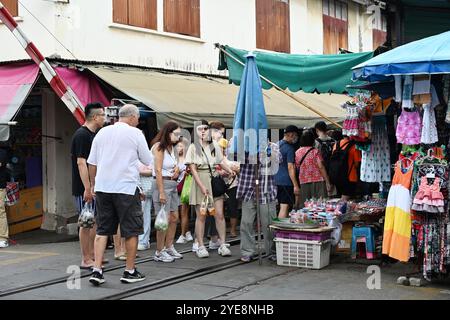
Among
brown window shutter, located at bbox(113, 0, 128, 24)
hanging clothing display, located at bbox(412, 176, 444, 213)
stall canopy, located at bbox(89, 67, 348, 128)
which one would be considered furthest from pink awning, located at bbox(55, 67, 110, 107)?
hanging clothing display, located at bbox(412, 176, 444, 213)

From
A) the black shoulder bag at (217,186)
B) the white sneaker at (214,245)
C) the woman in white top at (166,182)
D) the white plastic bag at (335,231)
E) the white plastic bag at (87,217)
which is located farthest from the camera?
the white sneaker at (214,245)

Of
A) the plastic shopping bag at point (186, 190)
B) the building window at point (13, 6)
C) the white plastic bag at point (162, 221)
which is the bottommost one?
the white plastic bag at point (162, 221)

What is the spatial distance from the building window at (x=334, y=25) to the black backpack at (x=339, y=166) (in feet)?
30.8

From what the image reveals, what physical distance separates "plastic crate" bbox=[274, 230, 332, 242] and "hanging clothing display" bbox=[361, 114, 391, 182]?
3.41 ft

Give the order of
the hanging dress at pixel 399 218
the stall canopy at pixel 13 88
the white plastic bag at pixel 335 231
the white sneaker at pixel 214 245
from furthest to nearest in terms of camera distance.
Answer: the stall canopy at pixel 13 88, the white sneaker at pixel 214 245, the white plastic bag at pixel 335 231, the hanging dress at pixel 399 218

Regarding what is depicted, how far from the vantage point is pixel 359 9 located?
68.2 feet

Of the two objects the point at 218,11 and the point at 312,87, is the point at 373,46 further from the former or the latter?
the point at 312,87

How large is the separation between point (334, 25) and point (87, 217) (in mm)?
13430

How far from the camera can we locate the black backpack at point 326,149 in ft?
35.5

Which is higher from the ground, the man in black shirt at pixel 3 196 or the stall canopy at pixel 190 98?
the stall canopy at pixel 190 98

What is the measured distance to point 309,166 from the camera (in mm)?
10453

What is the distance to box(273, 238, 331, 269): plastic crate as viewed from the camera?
834 cm

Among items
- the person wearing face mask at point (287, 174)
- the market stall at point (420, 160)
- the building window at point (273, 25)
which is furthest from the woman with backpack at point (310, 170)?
the building window at point (273, 25)

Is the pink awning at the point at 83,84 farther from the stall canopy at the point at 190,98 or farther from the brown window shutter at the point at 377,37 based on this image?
the brown window shutter at the point at 377,37
